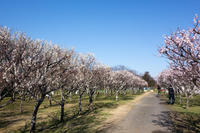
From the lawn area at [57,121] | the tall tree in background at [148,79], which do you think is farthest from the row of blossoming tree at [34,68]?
the tall tree in background at [148,79]

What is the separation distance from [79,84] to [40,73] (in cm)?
711

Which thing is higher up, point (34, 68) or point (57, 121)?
point (34, 68)

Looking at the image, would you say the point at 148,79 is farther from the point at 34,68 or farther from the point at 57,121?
the point at 34,68

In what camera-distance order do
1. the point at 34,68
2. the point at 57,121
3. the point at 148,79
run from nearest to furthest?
the point at 34,68, the point at 57,121, the point at 148,79

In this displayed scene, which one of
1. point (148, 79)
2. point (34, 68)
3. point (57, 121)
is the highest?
point (148, 79)

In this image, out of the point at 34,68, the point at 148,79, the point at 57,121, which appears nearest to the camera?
the point at 34,68

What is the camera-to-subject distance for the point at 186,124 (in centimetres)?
1305

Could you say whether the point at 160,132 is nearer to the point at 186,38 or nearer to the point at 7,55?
the point at 186,38

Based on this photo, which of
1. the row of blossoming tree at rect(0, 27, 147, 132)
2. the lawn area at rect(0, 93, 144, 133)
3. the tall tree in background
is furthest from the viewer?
the tall tree in background

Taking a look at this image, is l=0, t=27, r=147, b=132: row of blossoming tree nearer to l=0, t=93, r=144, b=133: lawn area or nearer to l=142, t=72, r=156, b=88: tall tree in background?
l=0, t=93, r=144, b=133: lawn area

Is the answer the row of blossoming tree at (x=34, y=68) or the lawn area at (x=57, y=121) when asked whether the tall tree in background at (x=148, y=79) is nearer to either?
the lawn area at (x=57, y=121)

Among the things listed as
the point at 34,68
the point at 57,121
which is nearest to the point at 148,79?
the point at 57,121

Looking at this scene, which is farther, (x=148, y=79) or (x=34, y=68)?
(x=148, y=79)

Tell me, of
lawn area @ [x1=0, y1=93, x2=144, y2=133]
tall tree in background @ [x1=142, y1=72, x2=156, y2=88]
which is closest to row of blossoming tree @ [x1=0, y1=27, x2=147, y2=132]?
lawn area @ [x1=0, y1=93, x2=144, y2=133]
